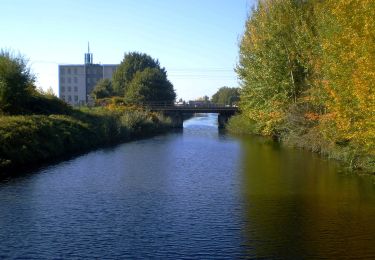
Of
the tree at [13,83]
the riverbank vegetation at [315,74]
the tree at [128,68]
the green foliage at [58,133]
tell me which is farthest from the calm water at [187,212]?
the tree at [128,68]

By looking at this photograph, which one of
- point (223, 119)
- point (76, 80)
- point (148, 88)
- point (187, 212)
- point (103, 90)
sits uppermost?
point (76, 80)

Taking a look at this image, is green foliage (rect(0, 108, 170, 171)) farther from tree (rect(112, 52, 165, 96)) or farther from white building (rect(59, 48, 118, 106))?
white building (rect(59, 48, 118, 106))

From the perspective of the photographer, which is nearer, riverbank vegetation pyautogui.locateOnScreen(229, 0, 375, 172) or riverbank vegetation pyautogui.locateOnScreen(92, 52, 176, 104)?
riverbank vegetation pyautogui.locateOnScreen(229, 0, 375, 172)

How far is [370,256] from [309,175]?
1443 cm

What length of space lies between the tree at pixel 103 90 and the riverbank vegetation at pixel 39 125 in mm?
34519

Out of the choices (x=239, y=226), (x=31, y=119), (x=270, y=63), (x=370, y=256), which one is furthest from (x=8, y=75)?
(x=370, y=256)

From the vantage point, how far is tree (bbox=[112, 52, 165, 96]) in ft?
351

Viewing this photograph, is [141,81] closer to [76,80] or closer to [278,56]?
[278,56]

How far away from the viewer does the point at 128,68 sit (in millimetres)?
108688

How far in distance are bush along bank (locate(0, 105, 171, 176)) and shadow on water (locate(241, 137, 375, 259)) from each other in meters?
14.3

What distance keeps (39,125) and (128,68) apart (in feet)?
240

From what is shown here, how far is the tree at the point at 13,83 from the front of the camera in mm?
41062

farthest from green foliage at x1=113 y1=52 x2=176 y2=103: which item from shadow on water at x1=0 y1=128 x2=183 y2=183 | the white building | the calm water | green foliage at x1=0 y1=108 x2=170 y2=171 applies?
the calm water

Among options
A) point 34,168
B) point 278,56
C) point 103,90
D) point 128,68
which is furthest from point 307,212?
point 128,68
